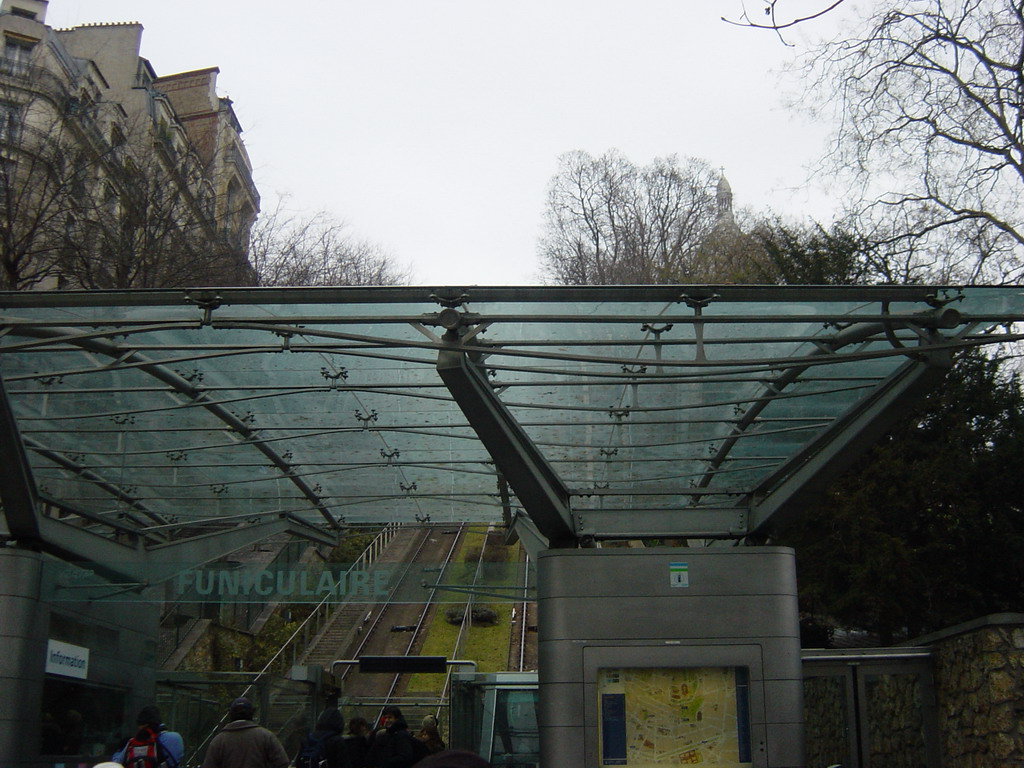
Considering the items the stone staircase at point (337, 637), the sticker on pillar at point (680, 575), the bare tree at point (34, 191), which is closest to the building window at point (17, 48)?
the bare tree at point (34, 191)

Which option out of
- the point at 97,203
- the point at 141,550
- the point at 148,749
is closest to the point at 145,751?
the point at 148,749

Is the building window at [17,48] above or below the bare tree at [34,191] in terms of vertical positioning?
above

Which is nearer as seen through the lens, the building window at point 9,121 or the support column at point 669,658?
the support column at point 669,658

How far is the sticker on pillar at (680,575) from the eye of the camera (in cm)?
1109

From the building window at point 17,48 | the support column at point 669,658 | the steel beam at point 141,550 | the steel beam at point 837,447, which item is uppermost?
the building window at point 17,48

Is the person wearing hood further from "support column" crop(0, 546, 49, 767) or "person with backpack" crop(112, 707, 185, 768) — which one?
"support column" crop(0, 546, 49, 767)

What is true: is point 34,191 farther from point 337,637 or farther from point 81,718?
point 337,637

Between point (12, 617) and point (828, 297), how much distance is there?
880 cm

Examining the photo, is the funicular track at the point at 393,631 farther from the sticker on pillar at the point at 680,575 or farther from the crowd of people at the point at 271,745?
the sticker on pillar at the point at 680,575

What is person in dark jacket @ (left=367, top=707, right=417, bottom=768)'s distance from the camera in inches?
432

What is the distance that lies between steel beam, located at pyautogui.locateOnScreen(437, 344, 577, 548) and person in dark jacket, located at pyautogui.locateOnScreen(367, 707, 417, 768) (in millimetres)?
2574

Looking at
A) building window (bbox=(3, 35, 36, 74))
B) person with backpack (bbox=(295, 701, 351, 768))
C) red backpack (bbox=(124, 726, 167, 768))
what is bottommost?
person with backpack (bbox=(295, 701, 351, 768))

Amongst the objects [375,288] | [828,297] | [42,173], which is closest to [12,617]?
[375,288]

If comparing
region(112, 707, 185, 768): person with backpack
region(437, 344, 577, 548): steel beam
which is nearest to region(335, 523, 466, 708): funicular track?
region(437, 344, 577, 548): steel beam
